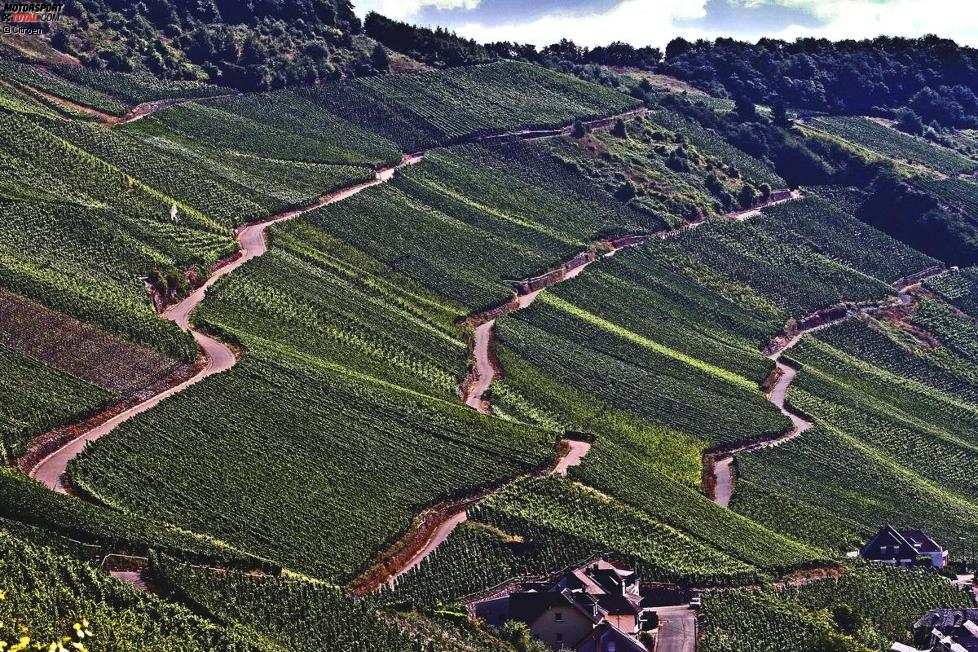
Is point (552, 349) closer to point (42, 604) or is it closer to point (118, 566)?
point (118, 566)

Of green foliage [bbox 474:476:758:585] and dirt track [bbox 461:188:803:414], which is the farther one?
dirt track [bbox 461:188:803:414]

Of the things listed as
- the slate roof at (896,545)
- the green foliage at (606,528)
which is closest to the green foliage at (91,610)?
the green foliage at (606,528)

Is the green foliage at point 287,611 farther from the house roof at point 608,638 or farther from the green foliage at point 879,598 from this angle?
the green foliage at point 879,598

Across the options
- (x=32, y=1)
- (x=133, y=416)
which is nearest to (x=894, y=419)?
(x=133, y=416)

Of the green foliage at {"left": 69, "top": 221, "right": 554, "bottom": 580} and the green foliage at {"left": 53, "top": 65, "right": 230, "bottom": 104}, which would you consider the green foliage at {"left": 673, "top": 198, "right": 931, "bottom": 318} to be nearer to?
the green foliage at {"left": 69, "top": 221, "right": 554, "bottom": 580}

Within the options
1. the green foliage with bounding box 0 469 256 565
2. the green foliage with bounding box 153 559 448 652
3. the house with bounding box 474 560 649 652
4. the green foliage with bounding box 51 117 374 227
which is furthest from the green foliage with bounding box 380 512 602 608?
the green foliage with bounding box 51 117 374 227

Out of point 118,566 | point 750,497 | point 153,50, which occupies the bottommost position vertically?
point 118,566
